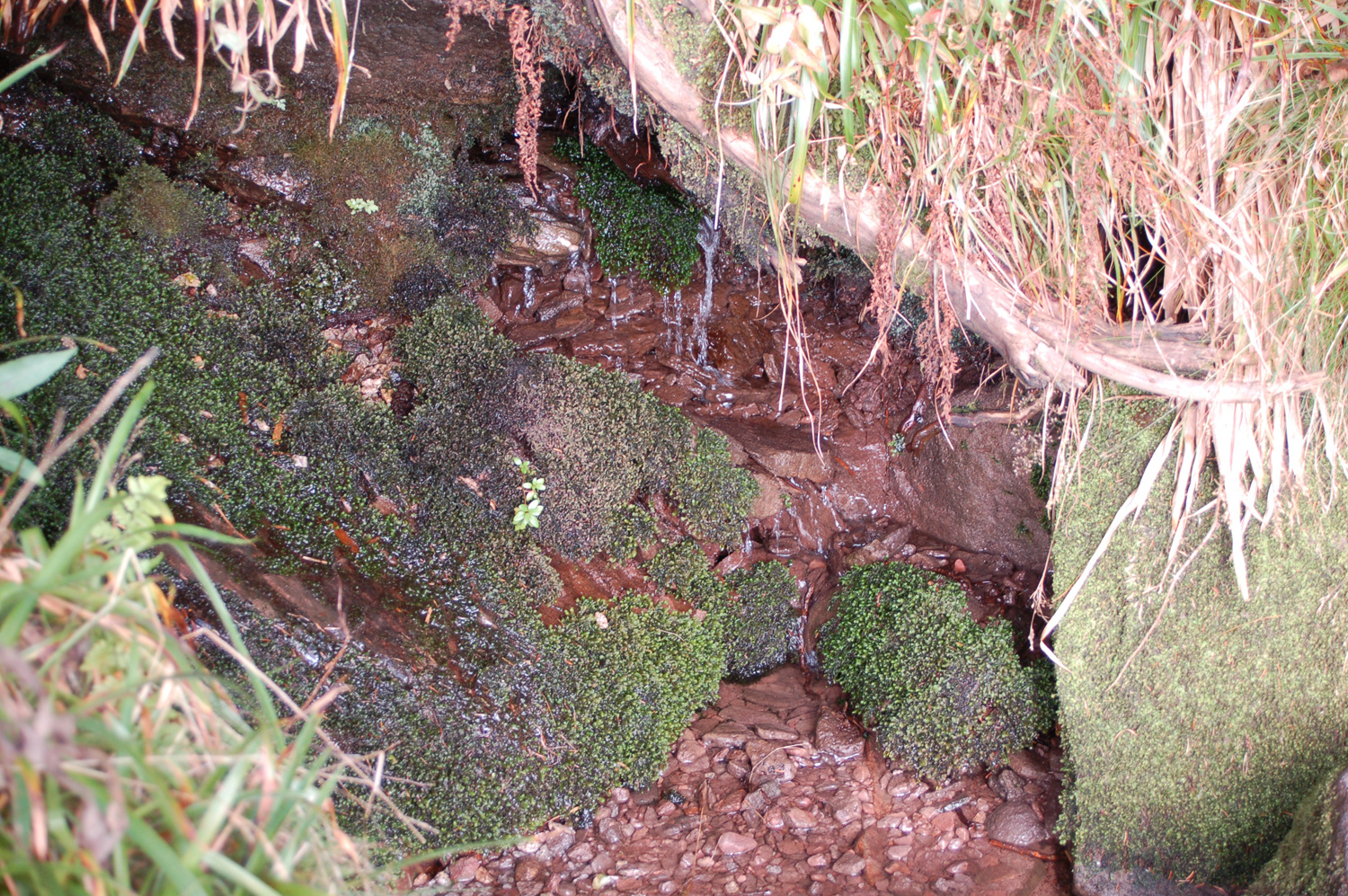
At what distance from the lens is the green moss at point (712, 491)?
4.20 metres

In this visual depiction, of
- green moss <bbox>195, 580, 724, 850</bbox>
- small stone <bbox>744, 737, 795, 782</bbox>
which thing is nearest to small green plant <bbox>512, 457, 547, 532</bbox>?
green moss <bbox>195, 580, 724, 850</bbox>

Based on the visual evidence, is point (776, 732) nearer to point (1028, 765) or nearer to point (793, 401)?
point (1028, 765)

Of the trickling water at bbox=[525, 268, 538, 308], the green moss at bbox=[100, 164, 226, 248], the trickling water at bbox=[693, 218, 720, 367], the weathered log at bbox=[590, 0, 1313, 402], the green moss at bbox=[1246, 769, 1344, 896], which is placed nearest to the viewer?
the green moss at bbox=[1246, 769, 1344, 896]

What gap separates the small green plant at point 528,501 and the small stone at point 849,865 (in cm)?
198

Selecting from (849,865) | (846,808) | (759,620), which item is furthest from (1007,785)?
(759,620)

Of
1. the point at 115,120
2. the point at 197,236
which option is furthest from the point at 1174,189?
the point at 115,120

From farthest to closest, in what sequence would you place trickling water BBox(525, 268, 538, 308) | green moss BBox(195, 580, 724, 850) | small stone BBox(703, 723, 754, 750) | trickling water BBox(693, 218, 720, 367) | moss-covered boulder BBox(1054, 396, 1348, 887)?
trickling water BBox(693, 218, 720, 367)
trickling water BBox(525, 268, 538, 308)
small stone BBox(703, 723, 754, 750)
moss-covered boulder BBox(1054, 396, 1348, 887)
green moss BBox(195, 580, 724, 850)

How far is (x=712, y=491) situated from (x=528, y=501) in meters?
1.09

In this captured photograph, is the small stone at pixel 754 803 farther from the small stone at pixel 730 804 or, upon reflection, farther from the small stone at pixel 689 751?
the small stone at pixel 689 751

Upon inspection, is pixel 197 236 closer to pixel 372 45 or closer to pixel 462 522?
pixel 372 45

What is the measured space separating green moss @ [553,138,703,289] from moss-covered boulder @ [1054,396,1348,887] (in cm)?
264

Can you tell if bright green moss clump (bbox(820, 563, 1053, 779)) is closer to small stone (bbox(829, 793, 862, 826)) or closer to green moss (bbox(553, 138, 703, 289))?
small stone (bbox(829, 793, 862, 826))

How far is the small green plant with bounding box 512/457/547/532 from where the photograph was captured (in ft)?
11.8

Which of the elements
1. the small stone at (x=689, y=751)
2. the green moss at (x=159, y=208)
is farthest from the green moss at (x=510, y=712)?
the green moss at (x=159, y=208)
